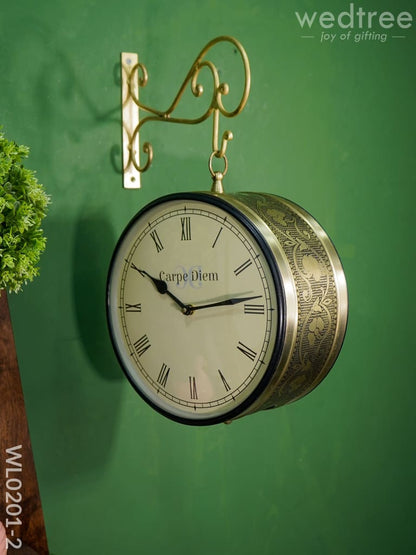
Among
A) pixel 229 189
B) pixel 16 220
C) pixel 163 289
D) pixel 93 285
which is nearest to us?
pixel 16 220

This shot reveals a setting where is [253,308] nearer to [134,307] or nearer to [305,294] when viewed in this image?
[305,294]

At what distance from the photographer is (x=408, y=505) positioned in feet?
6.86

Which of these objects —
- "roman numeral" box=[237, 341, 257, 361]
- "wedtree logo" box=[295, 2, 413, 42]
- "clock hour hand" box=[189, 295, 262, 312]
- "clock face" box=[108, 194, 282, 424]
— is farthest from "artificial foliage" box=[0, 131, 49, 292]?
"wedtree logo" box=[295, 2, 413, 42]

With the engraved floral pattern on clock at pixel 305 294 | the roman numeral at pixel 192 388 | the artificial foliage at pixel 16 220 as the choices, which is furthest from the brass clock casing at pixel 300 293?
the artificial foliage at pixel 16 220

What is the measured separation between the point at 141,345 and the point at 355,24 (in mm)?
1159

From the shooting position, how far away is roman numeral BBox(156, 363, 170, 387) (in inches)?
54.7

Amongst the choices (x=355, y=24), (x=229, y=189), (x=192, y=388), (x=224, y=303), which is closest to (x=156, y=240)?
(x=224, y=303)

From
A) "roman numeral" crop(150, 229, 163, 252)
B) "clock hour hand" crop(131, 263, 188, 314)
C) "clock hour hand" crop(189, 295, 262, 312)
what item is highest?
"roman numeral" crop(150, 229, 163, 252)

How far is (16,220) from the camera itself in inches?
49.8

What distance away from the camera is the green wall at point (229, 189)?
1622 mm

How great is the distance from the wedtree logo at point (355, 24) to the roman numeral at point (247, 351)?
3.33 feet

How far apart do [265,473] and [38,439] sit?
65cm

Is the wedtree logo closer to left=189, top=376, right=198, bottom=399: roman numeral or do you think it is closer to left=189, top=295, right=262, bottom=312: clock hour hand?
left=189, top=295, right=262, bottom=312: clock hour hand

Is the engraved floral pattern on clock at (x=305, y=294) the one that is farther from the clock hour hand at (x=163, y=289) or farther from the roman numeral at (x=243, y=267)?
the clock hour hand at (x=163, y=289)
